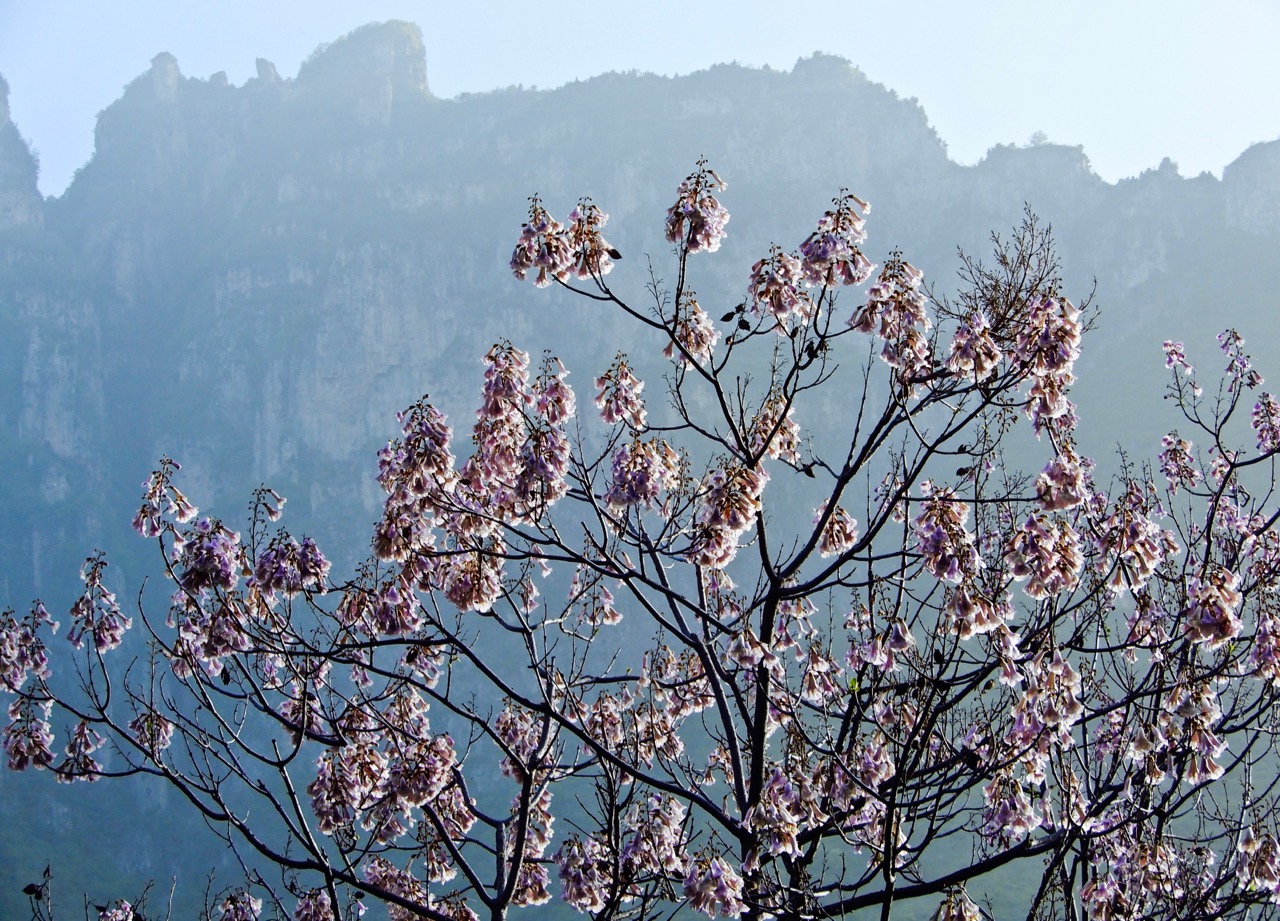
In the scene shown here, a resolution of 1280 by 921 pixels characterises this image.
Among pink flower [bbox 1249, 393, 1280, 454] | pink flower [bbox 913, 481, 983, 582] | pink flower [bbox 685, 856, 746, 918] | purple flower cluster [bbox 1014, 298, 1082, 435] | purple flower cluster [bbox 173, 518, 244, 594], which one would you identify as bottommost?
pink flower [bbox 685, 856, 746, 918]

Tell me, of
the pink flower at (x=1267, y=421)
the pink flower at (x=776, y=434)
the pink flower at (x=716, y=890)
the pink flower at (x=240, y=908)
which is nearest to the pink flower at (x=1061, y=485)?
the pink flower at (x=776, y=434)

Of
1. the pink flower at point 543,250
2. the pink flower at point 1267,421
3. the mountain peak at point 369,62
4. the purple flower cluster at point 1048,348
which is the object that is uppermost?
the mountain peak at point 369,62

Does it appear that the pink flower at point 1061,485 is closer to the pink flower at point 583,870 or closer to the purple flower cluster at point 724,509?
the purple flower cluster at point 724,509

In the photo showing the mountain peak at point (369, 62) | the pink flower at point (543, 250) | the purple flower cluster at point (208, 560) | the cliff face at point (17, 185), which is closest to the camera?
the pink flower at point (543, 250)

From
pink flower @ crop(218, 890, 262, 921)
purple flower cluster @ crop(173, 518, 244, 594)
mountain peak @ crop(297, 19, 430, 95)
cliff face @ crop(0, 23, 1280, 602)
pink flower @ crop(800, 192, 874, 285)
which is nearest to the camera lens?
pink flower @ crop(800, 192, 874, 285)

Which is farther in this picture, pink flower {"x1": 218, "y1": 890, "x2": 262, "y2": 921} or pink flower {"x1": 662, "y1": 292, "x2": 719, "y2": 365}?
pink flower {"x1": 218, "y1": 890, "x2": 262, "y2": 921}

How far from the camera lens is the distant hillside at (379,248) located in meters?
106

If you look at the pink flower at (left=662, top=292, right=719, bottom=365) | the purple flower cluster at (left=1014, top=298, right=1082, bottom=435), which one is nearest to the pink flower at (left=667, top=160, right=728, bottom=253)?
the pink flower at (left=662, top=292, right=719, bottom=365)

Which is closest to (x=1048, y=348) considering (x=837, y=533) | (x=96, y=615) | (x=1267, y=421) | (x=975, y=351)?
(x=975, y=351)

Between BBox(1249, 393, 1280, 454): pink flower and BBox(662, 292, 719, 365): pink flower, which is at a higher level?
BBox(1249, 393, 1280, 454): pink flower

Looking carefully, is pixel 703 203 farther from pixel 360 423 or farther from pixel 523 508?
pixel 360 423

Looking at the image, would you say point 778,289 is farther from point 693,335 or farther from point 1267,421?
point 1267,421

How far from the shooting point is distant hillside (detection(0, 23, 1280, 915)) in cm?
10550

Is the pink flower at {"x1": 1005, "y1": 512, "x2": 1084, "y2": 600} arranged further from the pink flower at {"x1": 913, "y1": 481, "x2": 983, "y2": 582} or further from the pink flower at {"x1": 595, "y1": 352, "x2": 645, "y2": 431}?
the pink flower at {"x1": 595, "y1": 352, "x2": 645, "y2": 431}
